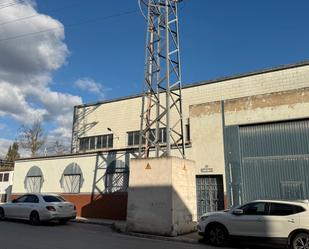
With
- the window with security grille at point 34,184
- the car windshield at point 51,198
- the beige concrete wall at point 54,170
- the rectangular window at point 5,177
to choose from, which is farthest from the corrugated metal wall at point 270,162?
the rectangular window at point 5,177

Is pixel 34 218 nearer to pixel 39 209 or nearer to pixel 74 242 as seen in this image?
pixel 39 209

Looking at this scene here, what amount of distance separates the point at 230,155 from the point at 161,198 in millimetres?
4931

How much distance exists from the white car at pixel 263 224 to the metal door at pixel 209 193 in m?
5.51

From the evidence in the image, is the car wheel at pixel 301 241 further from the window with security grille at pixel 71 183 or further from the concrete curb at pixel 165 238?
the window with security grille at pixel 71 183

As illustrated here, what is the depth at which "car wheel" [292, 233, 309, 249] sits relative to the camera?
10706mm

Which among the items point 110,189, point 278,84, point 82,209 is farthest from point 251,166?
point 82,209

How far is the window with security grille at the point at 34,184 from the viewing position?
2552cm

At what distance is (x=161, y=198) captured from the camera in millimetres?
15125

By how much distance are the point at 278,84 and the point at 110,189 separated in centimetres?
1155

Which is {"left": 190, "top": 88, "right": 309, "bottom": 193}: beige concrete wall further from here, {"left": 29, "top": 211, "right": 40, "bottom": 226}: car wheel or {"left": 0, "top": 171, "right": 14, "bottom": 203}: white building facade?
{"left": 0, "top": 171, "right": 14, "bottom": 203}: white building facade

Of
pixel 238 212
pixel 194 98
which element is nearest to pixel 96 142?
pixel 194 98

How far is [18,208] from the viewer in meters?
18.8

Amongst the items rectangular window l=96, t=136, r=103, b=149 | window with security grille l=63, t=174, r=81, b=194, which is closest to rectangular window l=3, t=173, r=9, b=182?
rectangular window l=96, t=136, r=103, b=149

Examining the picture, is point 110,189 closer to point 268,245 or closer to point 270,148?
point 270,148
